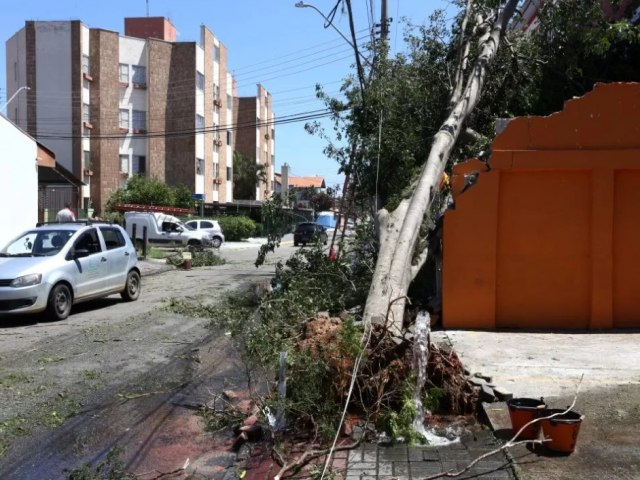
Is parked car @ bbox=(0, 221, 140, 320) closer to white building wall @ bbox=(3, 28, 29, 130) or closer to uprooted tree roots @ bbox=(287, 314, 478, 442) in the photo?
uprooted tree roots @ bbox=(287, 314, 478, 442)

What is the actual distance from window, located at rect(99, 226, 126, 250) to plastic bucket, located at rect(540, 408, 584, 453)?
34.1ft

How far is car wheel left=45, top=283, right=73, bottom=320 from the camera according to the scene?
36.5ft

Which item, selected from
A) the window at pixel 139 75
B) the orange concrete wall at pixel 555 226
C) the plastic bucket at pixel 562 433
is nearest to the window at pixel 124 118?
the window at pixel 139 75

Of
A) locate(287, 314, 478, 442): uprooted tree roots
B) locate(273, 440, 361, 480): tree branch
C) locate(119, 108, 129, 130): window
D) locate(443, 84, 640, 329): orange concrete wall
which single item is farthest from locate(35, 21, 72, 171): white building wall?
locate(273, 440, 361, 480): tree branch

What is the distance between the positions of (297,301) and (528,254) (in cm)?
324

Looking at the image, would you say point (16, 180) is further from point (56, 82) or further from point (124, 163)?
point (124, 163)

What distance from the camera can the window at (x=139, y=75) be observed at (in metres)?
51.2

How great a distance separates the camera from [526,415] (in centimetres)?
480

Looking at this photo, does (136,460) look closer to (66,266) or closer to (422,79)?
(66,266)

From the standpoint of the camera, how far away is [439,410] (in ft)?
18.7

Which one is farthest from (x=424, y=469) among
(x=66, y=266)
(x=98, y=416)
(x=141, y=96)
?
Result: (x=141, y=96)

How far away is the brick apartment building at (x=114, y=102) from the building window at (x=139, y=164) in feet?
0.26

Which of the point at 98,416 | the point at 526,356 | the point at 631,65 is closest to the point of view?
the point at 98,416

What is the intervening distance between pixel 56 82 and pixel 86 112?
9.64ft
